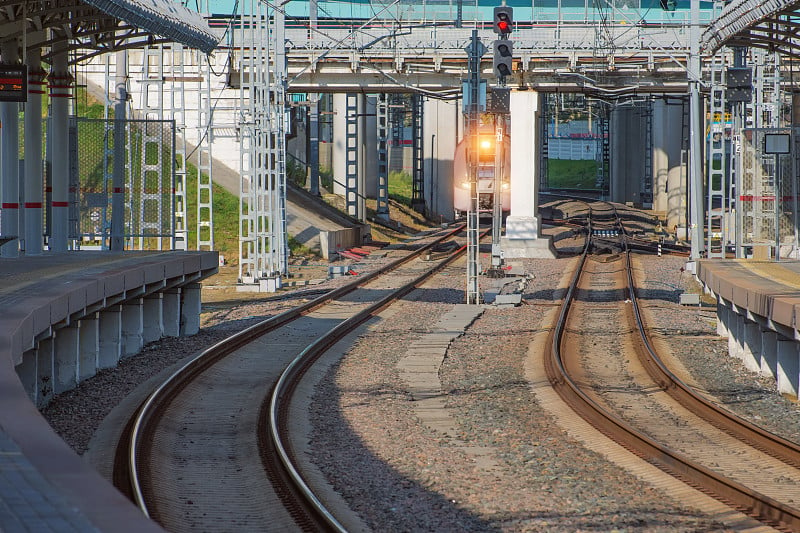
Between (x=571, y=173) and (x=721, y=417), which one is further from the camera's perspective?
(x=571, y=173)

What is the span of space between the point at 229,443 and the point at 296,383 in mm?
3314

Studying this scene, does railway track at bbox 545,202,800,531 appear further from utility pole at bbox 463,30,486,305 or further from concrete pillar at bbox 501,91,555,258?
concrete pillar at bbox 501,91,555,258

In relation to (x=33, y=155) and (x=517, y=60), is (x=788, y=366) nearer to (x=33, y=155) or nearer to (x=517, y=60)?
(x=33, y=155)

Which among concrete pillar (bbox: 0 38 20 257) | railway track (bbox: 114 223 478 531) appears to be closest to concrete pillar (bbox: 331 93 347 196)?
concrete pillar (bbox: 0 38 20 257)

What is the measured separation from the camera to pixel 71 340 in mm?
13633

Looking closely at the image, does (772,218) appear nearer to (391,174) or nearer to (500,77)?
(500,77)

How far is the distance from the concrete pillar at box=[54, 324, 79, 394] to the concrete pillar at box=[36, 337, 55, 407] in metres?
0.51

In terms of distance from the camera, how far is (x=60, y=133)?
66.8 feet

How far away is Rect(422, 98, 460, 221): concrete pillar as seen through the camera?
60219 mm

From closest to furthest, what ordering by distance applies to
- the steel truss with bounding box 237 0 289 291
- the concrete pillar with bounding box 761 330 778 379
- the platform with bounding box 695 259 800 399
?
the platform with bounding box 695 259 800 399, the concrete pillar with bounding box 761 330 778 379, the steel truss with bounding box 237 0 289 291

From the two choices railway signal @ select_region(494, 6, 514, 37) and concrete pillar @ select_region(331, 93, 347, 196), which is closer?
railway signal @ select_region(494, 6, 514, 37)

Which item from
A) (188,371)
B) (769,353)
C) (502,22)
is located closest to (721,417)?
(769,353)

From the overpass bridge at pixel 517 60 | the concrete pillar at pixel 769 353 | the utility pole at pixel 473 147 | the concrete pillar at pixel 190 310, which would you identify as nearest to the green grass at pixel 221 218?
the overpass bridge at pixel 517 60

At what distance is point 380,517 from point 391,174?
2949 inches
